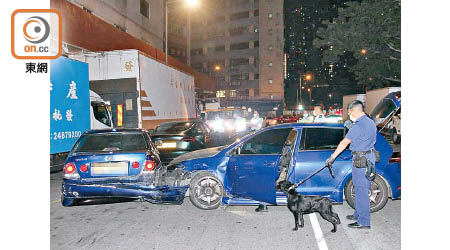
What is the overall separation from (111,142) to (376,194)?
17.3ft

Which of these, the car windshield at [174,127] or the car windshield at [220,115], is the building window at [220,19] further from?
the car windshield at [174,127]

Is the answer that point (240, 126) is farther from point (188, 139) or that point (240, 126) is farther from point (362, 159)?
point (362, 159)

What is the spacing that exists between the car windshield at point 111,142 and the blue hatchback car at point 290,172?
51.1 inches

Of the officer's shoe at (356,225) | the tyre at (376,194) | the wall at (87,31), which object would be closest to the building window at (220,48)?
the wall at (87,31)

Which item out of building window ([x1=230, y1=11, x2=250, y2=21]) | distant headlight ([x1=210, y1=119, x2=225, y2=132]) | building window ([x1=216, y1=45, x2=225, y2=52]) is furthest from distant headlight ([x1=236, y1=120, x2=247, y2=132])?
building window ([x1=216, y1=45, x2=225, y2=52])

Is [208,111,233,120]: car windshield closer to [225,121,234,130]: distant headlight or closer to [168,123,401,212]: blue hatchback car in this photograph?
[225,121,234,130]: distant headlight

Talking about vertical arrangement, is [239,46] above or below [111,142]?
above

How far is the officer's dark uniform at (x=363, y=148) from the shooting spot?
4.83 metres

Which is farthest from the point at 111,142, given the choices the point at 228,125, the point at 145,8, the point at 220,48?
the point at 220,48

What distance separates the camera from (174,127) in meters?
11.1

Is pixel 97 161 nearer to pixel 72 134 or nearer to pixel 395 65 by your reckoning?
pixel 72 134

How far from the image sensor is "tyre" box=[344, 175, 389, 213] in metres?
5.61

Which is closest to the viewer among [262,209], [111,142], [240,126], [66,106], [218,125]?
[262,209]

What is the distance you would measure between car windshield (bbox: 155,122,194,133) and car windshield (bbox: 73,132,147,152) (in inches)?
148
